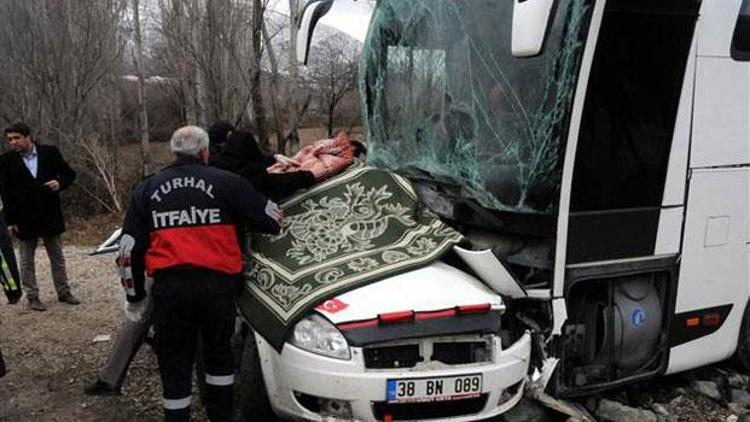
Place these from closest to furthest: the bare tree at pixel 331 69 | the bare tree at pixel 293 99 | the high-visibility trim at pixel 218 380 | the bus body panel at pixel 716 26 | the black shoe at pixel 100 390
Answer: the high-visibility trim at pixel 218 380, the bus body panel at pixel 716 26, the black shoe at pixel 100 390, the bare tree at pixel 331 69, the bare tree at pixel 293 99

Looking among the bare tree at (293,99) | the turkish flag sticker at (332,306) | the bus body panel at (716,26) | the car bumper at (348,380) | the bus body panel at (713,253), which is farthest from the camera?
the bare tree at (293,99)

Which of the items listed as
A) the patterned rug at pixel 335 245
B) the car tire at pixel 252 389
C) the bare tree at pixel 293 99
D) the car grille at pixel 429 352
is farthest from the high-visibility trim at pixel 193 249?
the bare tree at pixel 293 99

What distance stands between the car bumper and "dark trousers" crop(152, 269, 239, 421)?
0.86ft

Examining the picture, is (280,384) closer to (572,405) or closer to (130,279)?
(130,279)

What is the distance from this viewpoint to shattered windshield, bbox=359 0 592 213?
11.4 feet

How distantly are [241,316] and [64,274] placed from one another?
3.53m

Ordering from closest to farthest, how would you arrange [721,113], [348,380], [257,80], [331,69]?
[348,380], [721,113], [331,69], [257,80]

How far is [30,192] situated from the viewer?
591 centimetres

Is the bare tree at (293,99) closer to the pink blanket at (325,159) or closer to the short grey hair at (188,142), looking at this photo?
the pink blanket at (325,159)

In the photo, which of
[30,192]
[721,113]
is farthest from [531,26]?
[30,192]

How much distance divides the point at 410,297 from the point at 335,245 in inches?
23.5

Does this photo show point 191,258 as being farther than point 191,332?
No

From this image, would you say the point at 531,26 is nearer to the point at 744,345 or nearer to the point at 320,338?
the point at 320,338

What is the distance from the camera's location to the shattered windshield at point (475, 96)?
3482mm
